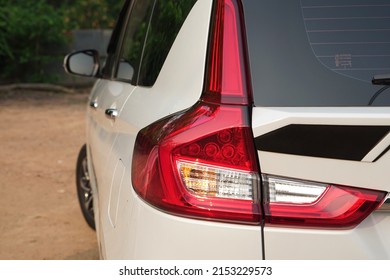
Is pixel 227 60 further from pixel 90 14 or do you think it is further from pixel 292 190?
pixel 90 14

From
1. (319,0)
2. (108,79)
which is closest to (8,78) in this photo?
(108,79)

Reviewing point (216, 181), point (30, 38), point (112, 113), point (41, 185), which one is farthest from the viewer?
point (30, 38)

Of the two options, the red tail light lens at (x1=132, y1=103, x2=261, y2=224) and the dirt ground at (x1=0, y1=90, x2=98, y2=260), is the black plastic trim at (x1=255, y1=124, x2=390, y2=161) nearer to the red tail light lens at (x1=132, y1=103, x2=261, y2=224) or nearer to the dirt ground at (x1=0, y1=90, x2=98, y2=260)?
the red tail light lens at (x1=132, y1=103, x2=261, y2=224)

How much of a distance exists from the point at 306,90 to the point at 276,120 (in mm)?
153

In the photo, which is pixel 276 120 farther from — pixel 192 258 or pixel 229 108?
pixel 192 258

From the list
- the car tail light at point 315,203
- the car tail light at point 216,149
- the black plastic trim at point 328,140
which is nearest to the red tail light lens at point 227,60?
the car tail light at point 216,149

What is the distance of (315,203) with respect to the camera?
1.88 m

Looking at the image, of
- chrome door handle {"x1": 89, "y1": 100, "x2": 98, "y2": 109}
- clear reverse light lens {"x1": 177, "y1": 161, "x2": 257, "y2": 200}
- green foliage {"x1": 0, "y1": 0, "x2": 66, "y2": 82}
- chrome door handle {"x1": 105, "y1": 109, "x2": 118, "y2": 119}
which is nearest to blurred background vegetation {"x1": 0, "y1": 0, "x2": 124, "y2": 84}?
green foliage {"x1": 0, "y1": 0, "x2": 66, "y2": 82}

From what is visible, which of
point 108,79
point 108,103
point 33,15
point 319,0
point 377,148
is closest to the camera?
point 377,148

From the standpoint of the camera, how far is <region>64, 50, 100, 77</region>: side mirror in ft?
13.8

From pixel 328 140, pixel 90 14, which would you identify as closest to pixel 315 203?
pixel 328 140

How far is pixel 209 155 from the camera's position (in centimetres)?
192

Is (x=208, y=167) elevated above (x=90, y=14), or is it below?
below

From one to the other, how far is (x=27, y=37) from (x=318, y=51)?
12.0 metres
